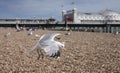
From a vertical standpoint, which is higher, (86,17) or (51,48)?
(51,48)

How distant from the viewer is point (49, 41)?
375 inches

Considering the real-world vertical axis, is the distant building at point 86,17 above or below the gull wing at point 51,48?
below

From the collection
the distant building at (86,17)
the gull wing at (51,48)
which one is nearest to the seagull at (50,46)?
the gull wing at (51,48)

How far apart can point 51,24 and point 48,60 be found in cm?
7825

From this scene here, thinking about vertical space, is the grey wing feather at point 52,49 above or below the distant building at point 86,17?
above

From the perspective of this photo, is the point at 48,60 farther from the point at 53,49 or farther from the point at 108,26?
the point at 108,26

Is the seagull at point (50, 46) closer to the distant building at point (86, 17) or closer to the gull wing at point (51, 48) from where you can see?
the gull wing at point (51, 48)

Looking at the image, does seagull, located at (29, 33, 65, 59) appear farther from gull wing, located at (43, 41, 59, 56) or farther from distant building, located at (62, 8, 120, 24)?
distant building, located at (62, 8, 120, 24)

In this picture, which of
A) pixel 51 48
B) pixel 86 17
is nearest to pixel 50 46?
pixel 51 48

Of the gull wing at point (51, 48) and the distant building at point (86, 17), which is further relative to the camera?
the distant building at point (86, 17)

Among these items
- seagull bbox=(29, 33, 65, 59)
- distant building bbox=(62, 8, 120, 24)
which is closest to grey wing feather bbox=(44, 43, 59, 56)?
seagull bbox=(29, 33, 65, 59)

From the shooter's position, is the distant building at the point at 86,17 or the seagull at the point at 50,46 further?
the distant building at the point at 86,17

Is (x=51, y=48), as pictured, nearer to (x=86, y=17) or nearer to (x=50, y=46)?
(x=50, y=46)

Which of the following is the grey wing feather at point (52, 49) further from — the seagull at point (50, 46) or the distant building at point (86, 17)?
the distant building at point (86, 17)
